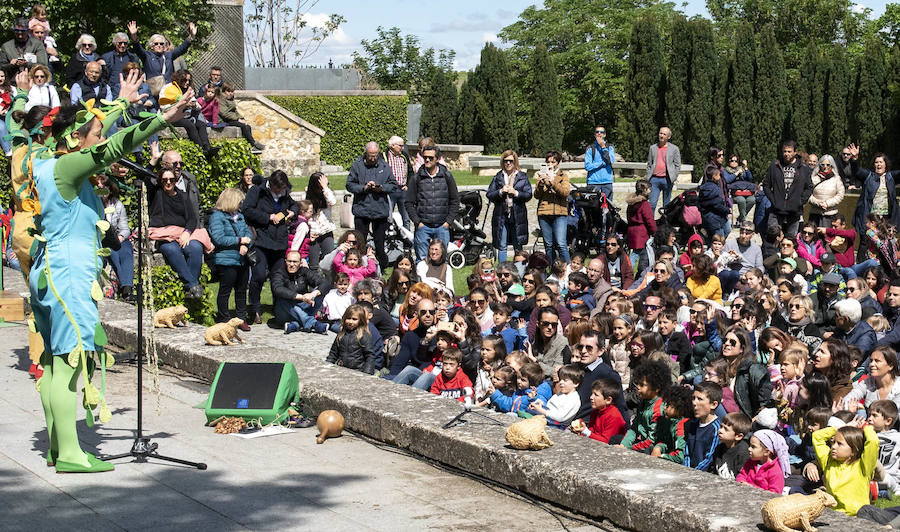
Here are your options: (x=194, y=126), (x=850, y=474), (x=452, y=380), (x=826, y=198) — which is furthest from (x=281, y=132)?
(x=850, y=474)

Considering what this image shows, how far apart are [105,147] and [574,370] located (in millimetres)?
3697

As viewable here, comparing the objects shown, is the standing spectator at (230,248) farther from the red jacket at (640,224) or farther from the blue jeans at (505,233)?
the red jacket at (640,224)

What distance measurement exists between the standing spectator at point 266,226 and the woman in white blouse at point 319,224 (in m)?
0.59

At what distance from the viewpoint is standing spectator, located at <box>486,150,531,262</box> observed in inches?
597

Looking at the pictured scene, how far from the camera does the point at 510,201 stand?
15.2 metres

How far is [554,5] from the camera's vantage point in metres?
49.5

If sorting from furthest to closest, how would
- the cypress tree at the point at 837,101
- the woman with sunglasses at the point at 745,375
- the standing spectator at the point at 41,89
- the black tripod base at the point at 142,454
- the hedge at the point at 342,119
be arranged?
the cypress tree at the point at 837,101 → the hedge at the point at 342,119 → the standing spectator at the point at 41,89 → the woman with sunglasses at the point at 745,375 → the black tripod base at the point at 142,454

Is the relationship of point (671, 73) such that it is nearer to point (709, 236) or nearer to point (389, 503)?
point (709, 236)

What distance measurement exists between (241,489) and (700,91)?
91.8 feet

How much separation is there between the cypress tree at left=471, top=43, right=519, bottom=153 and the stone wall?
7715 millimetres

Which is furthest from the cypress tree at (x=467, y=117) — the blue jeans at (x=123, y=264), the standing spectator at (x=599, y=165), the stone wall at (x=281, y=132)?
the blue jeans at (x=123, y=264)

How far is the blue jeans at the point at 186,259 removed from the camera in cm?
1261

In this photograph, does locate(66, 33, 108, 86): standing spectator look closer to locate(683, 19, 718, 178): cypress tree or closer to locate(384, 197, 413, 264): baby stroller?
locate(384, 197, 413, 264): baby stroller

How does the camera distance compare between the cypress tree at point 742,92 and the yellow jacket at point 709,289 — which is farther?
the cypress tree at point 742,92
